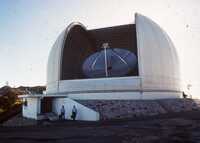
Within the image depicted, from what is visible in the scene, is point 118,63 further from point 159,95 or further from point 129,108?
point 129,108

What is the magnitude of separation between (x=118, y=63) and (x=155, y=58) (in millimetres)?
4371

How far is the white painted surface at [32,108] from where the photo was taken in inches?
892

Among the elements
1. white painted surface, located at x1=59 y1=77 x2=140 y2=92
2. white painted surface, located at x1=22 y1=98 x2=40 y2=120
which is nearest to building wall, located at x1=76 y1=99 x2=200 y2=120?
white painted surface, located at x1=59 y1=77 x2=140 y2=92

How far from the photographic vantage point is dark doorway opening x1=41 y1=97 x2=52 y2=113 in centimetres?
2380

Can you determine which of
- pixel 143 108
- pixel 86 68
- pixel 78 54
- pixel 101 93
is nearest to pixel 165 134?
pixel 143 108

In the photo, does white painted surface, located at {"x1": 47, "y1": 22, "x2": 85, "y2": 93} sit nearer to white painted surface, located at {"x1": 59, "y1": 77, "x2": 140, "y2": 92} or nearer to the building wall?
white painted surface, located at {"x1": 59, "y1": 77, "x2": 140, "y2": 92}

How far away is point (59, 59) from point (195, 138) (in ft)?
74.2

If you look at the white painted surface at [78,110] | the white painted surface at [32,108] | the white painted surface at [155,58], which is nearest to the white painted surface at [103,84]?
the white painted surface at [155,58]

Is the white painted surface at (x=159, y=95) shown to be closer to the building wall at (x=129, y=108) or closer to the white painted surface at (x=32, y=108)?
the building wall at (x=129, y=108)

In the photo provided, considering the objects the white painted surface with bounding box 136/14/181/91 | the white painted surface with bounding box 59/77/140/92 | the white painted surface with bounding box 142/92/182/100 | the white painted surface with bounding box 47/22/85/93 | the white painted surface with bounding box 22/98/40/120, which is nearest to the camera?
the white painted surface with bounding box 22/98/40/120

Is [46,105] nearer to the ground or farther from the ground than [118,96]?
nearer to the ground

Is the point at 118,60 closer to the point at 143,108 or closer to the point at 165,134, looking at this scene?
the point at 143,108

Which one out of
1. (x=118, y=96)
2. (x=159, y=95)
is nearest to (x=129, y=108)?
(x=118, y=96)

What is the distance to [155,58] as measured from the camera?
28750 mm
